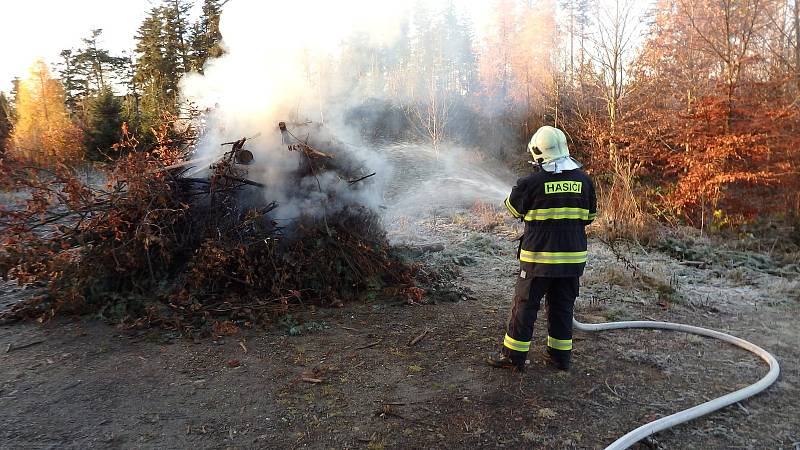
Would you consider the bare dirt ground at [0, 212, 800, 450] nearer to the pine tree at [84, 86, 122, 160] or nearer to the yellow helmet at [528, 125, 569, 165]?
the yellow helmet at [528, 125, 569, 165]

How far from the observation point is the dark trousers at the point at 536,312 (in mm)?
3785

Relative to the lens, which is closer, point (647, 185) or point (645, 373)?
point (645, 373)

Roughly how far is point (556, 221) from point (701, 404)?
1.58 metres

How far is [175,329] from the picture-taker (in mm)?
4656

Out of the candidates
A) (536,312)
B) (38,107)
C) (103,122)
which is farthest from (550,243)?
(38,107)

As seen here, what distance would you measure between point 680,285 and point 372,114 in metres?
16.9

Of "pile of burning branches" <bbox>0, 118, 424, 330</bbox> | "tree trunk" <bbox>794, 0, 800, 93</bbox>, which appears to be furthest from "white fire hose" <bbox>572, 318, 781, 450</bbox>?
"tree trunk" <bbox>794, 0, 800, 93</bbox>

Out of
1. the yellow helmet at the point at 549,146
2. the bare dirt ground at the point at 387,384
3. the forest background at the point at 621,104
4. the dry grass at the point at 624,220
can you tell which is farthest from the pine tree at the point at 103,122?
the yellow helmet at the point at 549,146

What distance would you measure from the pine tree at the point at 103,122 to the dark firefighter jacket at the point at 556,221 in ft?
61.4

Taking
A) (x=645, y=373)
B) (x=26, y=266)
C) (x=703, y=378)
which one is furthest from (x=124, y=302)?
(x=703, y=378)

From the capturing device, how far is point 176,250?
536 centimetres

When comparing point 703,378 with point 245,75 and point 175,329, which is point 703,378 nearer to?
point 175,329

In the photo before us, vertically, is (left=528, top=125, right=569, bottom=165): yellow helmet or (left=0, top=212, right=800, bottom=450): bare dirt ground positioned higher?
(left=528, top=125, right=569, bottom=165): yellow helmet

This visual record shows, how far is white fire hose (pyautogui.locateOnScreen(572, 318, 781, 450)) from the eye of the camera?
2.89m
